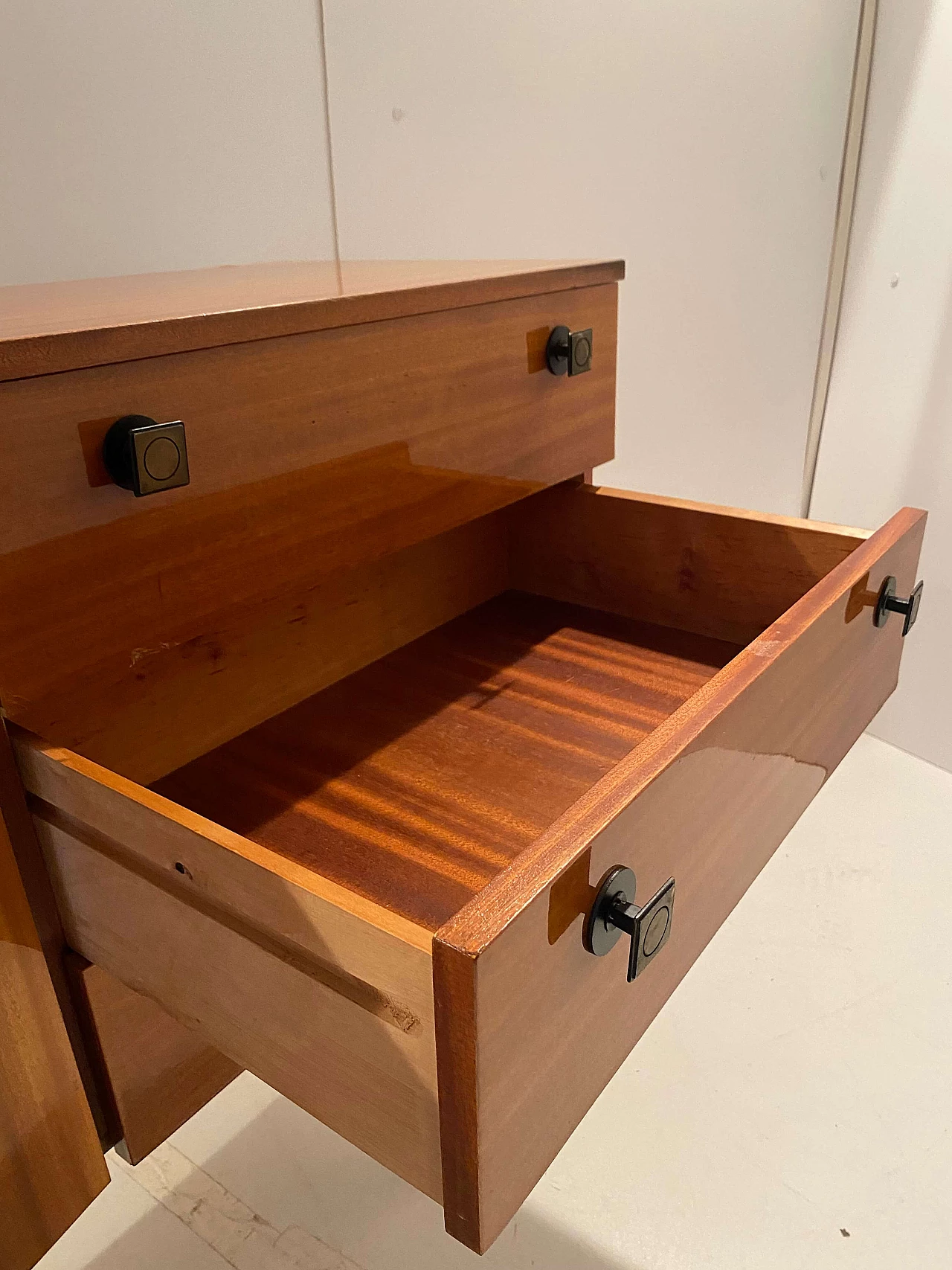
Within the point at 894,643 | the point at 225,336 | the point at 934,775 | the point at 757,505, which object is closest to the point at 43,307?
the point at 225,336

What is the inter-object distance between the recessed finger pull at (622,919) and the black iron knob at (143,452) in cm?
29

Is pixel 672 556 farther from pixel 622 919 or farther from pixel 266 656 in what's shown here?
pixel 622 919

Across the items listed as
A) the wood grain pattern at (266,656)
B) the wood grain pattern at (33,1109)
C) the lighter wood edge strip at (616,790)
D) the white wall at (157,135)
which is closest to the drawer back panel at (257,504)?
the wood grain pattern at (266,656)

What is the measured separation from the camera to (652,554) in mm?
892

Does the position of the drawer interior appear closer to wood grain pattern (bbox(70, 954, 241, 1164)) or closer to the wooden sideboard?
the wooden sideboard

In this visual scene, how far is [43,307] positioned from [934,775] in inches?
67.0

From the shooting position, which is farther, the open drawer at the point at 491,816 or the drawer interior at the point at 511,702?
the drawer interior at the point at 511,702

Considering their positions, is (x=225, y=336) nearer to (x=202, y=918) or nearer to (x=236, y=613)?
(x=236, y=613)

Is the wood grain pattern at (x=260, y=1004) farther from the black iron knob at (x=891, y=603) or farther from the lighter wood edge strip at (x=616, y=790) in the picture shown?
the black iron knob at (x=891, y=603)

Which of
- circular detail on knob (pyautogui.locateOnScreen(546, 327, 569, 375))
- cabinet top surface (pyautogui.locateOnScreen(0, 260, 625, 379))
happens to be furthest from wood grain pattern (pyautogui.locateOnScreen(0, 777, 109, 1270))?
circular detail on knob (pyautogui.locateOnScreen(546, 327, 569, 375))

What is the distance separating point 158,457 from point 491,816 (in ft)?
1.02

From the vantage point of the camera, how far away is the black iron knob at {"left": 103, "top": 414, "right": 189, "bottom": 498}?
1.59 ft

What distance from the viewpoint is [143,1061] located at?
0.64 metres

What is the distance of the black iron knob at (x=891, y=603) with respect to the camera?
2.42 feet
